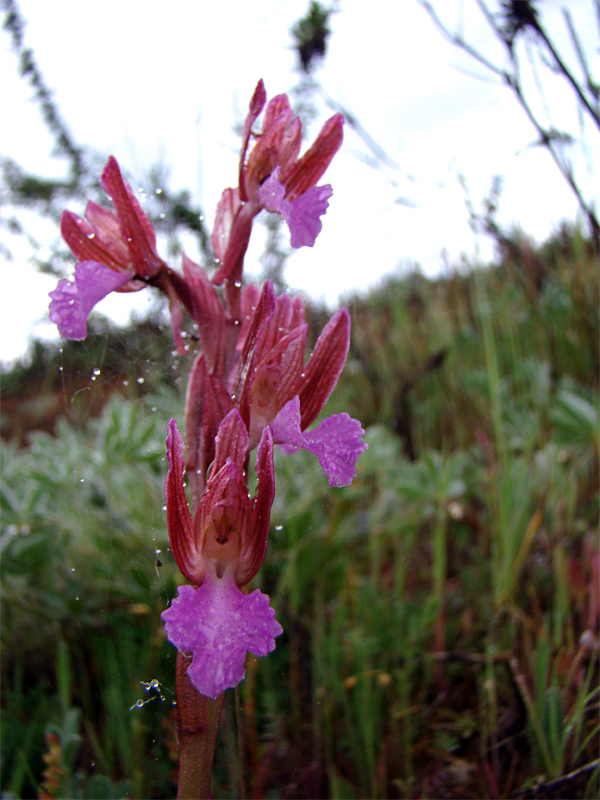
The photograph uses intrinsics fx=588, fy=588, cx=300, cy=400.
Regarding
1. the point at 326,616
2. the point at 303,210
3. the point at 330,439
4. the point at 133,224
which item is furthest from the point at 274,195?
the point at 326,616

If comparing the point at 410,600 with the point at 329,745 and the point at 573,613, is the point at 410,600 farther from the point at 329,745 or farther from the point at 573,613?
the point at 329,745

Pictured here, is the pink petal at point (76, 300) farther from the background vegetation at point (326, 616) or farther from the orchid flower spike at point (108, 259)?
the background vegetation at point (326, 616)

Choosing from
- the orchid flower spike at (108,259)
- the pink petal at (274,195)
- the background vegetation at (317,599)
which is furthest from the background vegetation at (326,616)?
the pink petal at (274,195)

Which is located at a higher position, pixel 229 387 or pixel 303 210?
pixel 303 210

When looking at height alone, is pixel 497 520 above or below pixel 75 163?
below

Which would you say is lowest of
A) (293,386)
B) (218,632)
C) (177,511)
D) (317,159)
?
(218,632)

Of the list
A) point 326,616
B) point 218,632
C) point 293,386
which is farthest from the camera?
point 326,616

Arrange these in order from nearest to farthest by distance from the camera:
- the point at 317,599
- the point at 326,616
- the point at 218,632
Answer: the point at 218,632
the point at 317,599
the point at 326,616

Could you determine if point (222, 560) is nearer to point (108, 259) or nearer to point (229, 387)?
point (229, 387)

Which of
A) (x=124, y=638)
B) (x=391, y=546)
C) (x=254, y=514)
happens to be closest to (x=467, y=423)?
(x=391, y=546)
